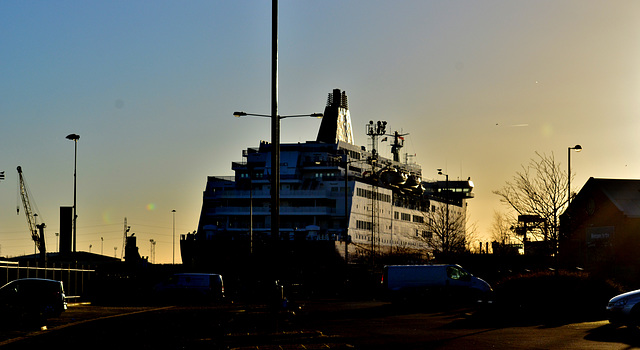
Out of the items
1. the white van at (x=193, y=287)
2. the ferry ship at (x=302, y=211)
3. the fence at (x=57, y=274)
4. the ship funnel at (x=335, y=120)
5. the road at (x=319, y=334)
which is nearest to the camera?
the road at (x=319, y=334)

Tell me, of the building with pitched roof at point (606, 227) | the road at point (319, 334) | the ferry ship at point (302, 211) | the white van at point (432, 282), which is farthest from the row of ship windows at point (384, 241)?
the road at point (319, 334)

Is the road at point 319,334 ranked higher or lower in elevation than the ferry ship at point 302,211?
lower

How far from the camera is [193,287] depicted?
46531mm

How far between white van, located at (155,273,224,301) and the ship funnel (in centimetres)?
7024

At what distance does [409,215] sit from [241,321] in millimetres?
92267

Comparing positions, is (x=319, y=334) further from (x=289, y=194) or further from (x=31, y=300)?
(x=289, y=194)

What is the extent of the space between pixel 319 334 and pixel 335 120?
98.8m

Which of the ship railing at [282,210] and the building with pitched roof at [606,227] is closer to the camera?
the building with pitched roof at [606,227]

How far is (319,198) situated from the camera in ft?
318

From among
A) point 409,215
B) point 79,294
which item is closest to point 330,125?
point 409,215

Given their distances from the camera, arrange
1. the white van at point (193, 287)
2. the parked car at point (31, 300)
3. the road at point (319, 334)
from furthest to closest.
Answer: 1. the white van at point (193, 287)
2. the parked car at point (31, 300)
3. the road at point (319, 334)

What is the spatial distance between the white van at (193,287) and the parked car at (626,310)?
2642cm

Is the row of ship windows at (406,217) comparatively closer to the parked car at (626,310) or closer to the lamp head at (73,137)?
the lamp head at (73,137)

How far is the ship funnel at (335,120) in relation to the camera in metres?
118
